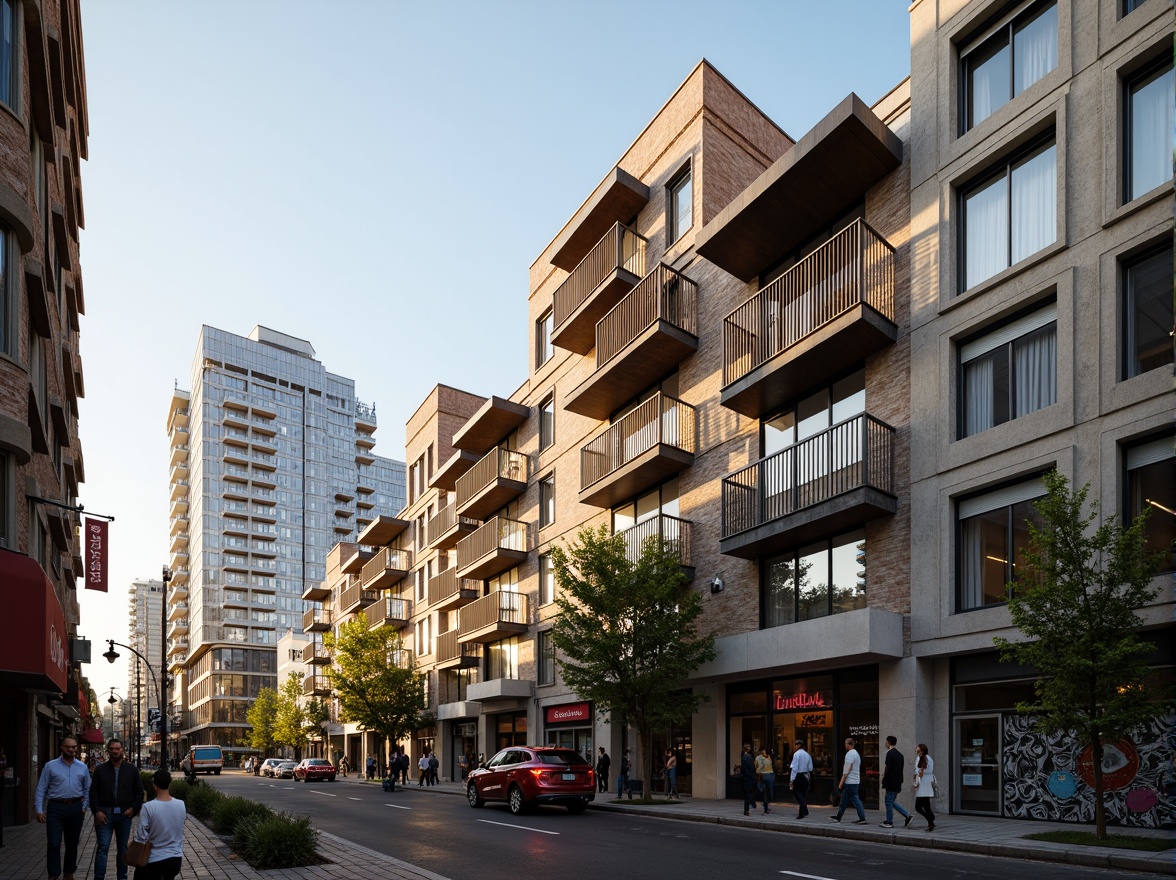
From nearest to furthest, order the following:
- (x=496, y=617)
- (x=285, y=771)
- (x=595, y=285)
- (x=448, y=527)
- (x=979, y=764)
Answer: (x=979, y=764) → (x=595, y=285) → (x=496, y=617) → (x=448, y=527) → (x=285, y=771)

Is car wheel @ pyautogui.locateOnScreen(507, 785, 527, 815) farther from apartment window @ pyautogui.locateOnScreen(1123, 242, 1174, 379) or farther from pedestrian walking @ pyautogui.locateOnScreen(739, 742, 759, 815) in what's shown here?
apartment window @ pyautogui.locateOnScreen(1123, 242, 1174, 379)

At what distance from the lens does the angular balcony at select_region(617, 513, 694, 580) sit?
87.5ft

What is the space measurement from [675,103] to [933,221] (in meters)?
12.2

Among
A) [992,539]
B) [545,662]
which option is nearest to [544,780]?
[992,539]

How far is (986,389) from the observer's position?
1842 cm

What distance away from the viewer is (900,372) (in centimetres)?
2028

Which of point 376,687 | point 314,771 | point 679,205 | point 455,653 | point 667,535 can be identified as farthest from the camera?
point 314,771

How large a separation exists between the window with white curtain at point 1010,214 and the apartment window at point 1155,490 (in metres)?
4.26

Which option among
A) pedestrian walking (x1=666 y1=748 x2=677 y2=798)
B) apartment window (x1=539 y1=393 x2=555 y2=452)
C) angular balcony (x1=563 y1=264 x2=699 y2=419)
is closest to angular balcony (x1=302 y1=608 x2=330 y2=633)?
apartment window (x1=539 y1=393 x2=555 y2=452)

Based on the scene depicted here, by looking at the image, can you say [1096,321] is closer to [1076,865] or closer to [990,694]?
[990,694]

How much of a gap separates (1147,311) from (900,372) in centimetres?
543

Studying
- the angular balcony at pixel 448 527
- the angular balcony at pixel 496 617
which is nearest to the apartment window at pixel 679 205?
the angular balcony at pixel 496 617

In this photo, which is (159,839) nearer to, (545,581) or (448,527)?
(545,581)

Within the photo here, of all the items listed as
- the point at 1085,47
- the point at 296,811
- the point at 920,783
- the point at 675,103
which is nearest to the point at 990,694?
the point at 920,783
